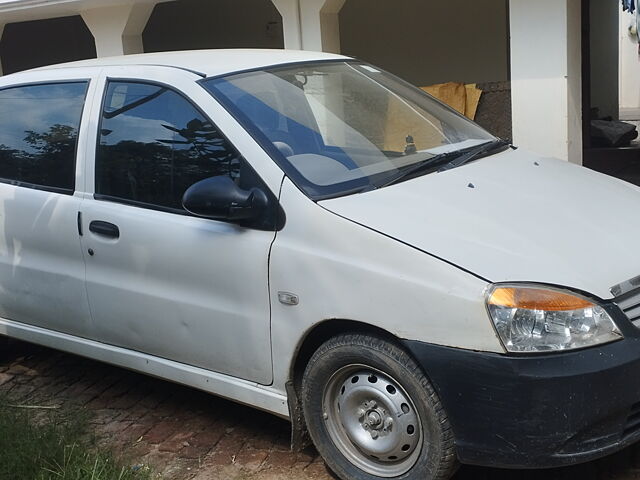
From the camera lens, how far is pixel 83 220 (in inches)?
165

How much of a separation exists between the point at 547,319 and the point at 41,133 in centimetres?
307

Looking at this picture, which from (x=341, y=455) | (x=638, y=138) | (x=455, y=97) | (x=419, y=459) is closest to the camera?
(x=419, y=459)

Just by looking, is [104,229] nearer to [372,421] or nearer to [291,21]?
[372,421]

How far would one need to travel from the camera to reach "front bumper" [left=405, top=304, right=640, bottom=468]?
2.86m

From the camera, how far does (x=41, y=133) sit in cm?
461

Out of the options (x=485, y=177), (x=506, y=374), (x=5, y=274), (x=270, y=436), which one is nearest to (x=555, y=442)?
(x=506, y=374)

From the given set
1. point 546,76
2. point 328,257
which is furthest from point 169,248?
point 546,76

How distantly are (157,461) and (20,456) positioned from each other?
2.12 feet

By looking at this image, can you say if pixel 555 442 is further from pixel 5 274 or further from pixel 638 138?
pixel 638 138

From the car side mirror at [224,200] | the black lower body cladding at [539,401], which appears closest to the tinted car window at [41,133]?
the car side mirror at [224,200]

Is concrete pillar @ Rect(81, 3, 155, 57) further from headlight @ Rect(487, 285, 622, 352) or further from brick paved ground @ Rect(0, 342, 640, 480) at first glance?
headlight @ Rect(487, 285, 622, 352)

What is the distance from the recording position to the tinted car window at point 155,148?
3799 mm

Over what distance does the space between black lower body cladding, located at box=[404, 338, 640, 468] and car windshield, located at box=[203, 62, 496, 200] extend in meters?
0.98

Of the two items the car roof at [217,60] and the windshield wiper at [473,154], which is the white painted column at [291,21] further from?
the windshield wiper at [473,154]
